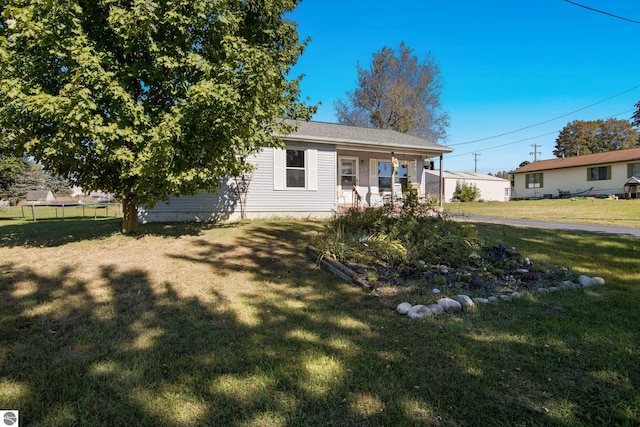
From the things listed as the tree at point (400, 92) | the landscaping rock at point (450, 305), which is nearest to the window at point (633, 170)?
the tree at point (400, 92)

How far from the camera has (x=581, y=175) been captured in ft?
96.1

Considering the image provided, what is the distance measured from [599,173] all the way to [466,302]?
32928 millimetres

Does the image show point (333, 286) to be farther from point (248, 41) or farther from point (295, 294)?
point (248, 41)

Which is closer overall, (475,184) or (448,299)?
(448,299)

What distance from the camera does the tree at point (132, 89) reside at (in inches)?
200

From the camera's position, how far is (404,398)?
83.4 inches

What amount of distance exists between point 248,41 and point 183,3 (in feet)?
8.01

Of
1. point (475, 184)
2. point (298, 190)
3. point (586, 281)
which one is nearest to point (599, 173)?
point (475, 184)

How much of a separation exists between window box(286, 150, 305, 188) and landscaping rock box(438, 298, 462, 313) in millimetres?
8968

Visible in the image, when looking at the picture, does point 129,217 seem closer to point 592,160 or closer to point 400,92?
point 400,92

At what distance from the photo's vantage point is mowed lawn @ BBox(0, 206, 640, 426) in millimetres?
2012

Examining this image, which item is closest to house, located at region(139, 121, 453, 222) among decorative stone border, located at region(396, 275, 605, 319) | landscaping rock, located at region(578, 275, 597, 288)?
landscaping rock, located at region(578, 275, 597, 288)

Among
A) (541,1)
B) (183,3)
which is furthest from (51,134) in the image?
(541,1)

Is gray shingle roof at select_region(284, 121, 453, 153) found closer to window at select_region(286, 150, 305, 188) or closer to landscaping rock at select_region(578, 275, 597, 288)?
window at select_region(286, 150, 305, 188)
